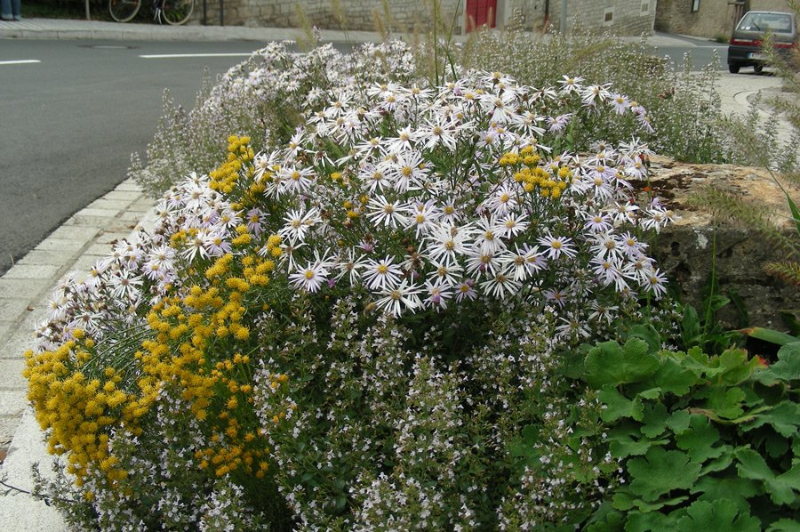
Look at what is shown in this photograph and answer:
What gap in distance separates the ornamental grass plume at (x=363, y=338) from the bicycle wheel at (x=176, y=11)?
20.1 m

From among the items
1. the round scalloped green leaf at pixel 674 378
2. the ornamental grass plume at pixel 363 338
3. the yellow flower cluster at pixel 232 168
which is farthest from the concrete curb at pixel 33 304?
the round scalloped green leaf at pixel 674 378

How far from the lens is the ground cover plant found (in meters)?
2.12

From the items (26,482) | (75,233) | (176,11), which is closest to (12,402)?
(26,482)

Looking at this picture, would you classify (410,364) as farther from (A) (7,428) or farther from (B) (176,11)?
(B) (176,11)

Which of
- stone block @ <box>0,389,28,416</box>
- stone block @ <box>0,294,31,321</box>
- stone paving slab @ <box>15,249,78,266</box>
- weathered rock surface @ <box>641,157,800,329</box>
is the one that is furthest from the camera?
stone paving slab @ <box>15,249,78,266</box>

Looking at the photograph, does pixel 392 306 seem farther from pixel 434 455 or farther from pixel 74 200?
pixel 74 200

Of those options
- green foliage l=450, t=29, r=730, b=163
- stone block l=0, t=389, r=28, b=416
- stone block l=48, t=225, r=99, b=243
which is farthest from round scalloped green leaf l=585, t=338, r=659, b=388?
stone block l=48, t=225, r=99, b=243

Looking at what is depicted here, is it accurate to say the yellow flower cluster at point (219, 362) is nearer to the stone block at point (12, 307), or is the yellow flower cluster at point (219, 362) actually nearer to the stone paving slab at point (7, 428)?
the stone paving slab at point (7, 428)

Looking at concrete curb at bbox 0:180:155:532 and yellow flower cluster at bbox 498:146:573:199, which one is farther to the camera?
concrete curb at bbox 0:180:155:532

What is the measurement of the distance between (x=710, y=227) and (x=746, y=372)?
3.46 feet

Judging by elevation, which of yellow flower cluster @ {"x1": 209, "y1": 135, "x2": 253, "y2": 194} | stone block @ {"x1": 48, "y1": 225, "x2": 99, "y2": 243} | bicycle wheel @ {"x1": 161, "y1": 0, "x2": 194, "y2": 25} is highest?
bicycle wheel @ {"x1": 161, "y1": 0, "x2": 194, "y2": 25}

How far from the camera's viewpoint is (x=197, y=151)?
218 inches

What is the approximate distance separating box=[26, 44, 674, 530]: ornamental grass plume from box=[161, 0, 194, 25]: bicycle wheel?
65.9 ft

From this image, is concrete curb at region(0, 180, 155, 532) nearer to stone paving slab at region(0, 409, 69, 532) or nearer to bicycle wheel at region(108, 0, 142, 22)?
stone paving slab at region(0, 409, 69, 532)
